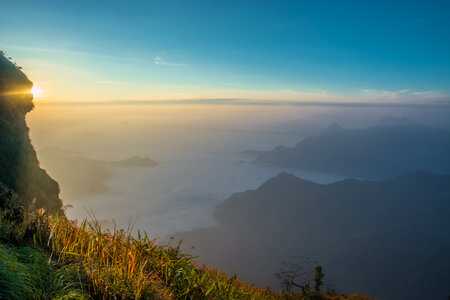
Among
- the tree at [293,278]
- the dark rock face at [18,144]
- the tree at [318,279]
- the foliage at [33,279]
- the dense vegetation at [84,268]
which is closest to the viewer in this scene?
the foliage at [33,279]

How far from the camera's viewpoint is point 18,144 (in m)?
28.6

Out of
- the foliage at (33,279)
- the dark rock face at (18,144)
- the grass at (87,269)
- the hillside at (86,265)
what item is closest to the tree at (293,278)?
the hillside at (86,265)

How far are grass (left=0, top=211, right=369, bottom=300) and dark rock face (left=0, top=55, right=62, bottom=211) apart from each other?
79.9ft

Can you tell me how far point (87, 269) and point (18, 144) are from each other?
1295 inches

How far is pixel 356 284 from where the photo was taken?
197250mm

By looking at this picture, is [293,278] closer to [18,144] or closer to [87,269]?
[87,269]

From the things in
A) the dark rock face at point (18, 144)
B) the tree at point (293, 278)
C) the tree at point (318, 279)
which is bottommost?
the tree at point (318, 279)

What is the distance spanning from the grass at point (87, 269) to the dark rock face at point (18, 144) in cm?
2435

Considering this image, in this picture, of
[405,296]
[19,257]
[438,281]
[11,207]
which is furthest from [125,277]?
[438,281]

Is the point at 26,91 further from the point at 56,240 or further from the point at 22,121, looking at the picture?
the point at 56,240

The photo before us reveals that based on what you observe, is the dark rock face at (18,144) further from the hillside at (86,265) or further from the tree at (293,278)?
the hillside at (86,265)

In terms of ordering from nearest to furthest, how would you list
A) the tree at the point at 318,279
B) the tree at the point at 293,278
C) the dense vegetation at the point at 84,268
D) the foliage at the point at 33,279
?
the foliage at the point at 33,279, the dense vegetation at the point at 84,268, the tree at the point at 293,278, the tree at the point at 318,279

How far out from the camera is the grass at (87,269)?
3.20 metres

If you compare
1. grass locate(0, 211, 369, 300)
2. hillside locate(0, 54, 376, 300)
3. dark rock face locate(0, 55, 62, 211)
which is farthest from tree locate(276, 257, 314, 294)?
dark rock face locate(0, 55, 62, 211)
